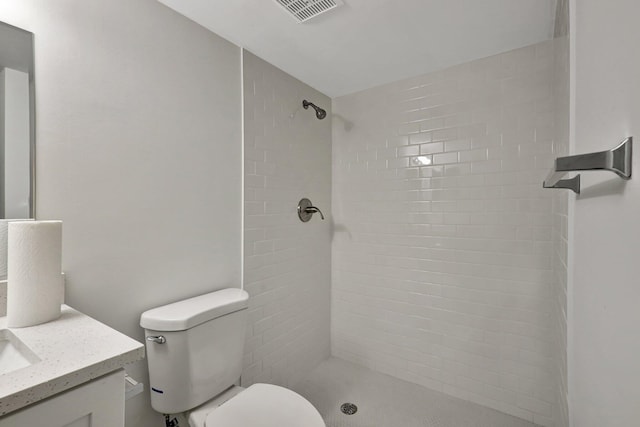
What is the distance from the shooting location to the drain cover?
6.08ft

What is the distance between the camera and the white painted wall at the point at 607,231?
42cm

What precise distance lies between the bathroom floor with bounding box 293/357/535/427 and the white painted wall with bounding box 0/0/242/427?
3.33 ft

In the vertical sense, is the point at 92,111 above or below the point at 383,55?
below

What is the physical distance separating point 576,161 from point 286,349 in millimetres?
1952

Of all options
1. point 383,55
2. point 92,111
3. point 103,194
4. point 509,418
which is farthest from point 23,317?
point 509,418

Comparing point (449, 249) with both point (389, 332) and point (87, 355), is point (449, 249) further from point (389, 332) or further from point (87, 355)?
point (87, 355)

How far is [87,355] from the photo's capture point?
0.70 m

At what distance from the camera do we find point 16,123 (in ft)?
3.18

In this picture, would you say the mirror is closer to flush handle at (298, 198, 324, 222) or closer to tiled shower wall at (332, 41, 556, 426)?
flush handle at (298, 198, 324, 222)

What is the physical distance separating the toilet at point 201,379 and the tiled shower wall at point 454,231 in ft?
3.78

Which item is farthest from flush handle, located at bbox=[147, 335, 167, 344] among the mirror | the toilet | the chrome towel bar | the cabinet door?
the chrome towel bar

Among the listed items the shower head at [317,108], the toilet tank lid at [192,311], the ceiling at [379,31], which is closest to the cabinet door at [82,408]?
the toilet tank lid at [192,311]

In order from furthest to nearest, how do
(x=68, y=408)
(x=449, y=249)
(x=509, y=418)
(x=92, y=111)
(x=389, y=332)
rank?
(x=389, y=332) < (x=449, y=249) < (x=509, y=418) < (x=92, y=111) < (x=68, y=408)

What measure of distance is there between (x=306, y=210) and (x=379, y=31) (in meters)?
1.20
